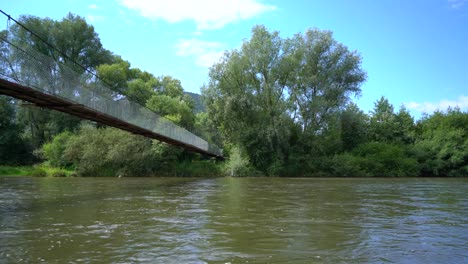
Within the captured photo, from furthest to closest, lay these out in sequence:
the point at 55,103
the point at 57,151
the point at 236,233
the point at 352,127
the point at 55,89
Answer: the point at 352,127 → the point at 57,151 → the point at 55,103 → the point at 55,89 → the point at 236,233

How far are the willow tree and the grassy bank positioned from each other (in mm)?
15844

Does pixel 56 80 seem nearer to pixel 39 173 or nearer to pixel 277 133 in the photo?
pixel 277 133

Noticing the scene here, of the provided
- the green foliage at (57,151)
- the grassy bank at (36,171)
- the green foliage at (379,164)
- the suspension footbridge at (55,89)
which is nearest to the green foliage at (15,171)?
the grassy bank at (36,171)

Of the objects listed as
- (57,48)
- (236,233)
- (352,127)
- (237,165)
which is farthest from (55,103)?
(57,48)

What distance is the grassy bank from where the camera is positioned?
134 ft

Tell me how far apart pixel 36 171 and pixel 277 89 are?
26.0 metres

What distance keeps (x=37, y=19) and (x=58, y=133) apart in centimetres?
1494

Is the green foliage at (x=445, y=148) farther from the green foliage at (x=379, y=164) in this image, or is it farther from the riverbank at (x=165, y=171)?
the riverbank at (x=165, y=171)

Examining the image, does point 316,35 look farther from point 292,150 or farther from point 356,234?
point 356,234

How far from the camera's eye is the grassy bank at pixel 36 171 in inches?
1613

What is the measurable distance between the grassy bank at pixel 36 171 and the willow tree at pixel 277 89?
1584 cm

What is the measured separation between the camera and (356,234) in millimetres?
8906

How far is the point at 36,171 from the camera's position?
136 ft

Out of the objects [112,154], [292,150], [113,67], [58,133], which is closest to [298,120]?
[292,150]
